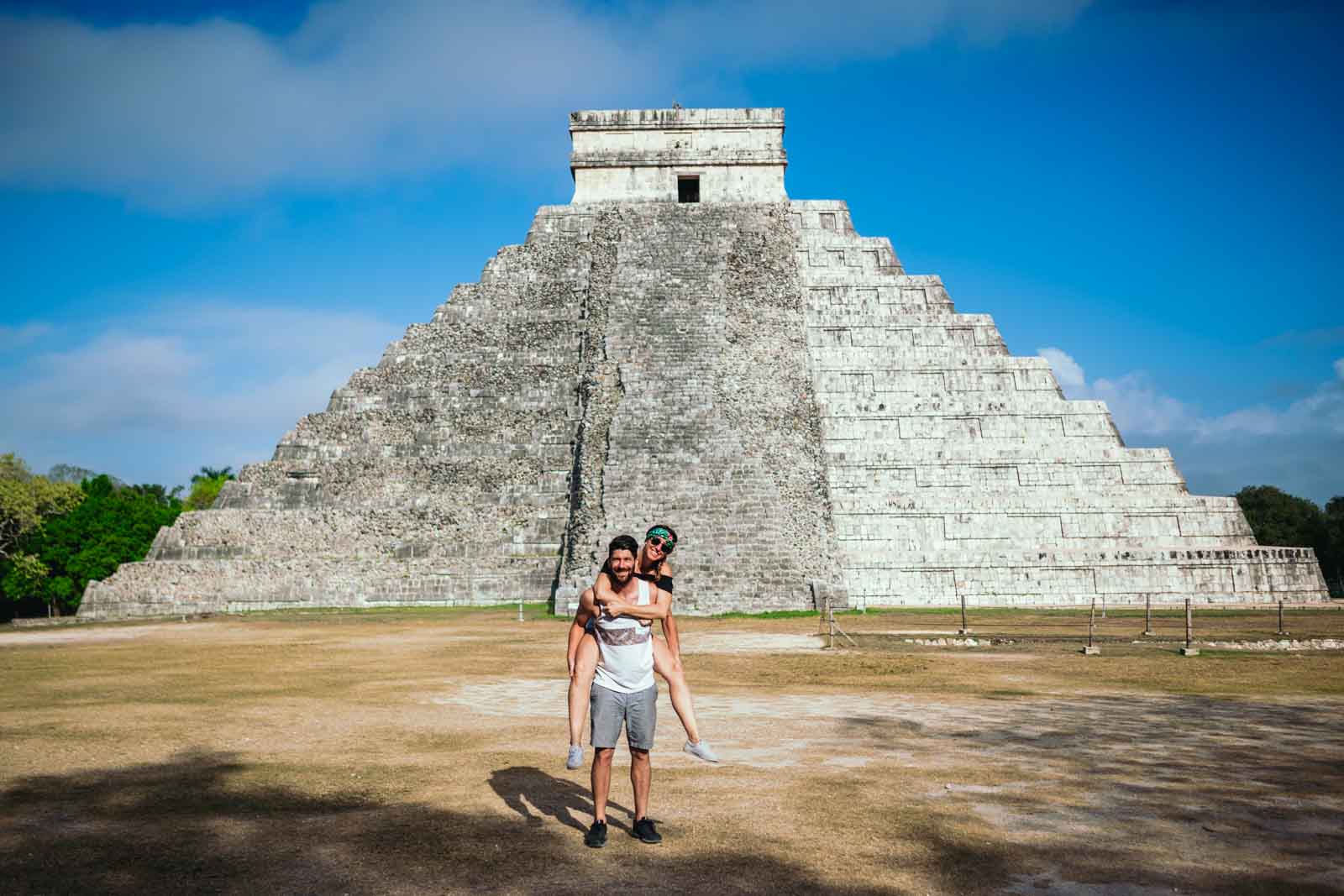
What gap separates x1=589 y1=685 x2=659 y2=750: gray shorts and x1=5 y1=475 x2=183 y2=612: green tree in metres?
38.6

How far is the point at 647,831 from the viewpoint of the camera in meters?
5.39

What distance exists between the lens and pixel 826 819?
581 centimetres

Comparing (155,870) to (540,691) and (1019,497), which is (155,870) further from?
(1019,497)

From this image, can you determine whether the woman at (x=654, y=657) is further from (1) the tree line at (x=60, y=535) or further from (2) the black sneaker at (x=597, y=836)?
(1) the tree line at (x=60, y=535)

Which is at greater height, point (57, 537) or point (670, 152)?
point (670, 152)

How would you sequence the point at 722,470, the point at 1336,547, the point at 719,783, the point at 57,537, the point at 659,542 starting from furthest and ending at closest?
the point at 1336,547 → the point at 57,537 → the point at 722,470 → the point at 719,783 → the point at 659,542

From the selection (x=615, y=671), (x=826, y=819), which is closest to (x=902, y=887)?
(x=826, y=819)

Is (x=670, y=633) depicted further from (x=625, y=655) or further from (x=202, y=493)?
(x=202, y=493)

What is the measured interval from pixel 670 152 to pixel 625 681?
29.9 meters

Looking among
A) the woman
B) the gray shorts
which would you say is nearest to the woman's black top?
the woman

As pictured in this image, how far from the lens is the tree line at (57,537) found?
3672 centimetres

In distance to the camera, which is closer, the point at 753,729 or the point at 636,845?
the point at 636,845

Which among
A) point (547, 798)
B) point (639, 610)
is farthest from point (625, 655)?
point (547, 798)

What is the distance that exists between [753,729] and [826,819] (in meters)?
2.79
